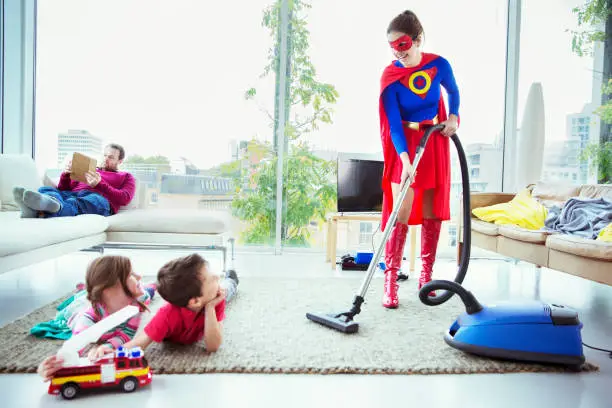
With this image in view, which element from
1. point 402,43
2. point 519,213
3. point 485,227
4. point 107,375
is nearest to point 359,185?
point 485,227

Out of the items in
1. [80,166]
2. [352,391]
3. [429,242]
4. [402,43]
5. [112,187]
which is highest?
[402,43]

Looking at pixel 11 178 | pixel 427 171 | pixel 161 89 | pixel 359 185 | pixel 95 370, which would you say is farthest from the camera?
pixel 161 89

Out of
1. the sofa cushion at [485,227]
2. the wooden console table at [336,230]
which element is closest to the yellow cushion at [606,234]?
the sofa cushion at [485,227]

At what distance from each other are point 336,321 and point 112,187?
2035 mm

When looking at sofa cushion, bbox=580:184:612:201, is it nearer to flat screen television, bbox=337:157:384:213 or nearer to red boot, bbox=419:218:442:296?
red boot, bbox=419:218:442:296

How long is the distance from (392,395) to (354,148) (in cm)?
327

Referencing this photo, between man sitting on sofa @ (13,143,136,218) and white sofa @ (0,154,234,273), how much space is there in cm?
10

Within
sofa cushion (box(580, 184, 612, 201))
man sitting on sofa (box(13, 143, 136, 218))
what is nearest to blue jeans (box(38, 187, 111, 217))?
man sitting on sofa (box(13, 143, 136, 218))

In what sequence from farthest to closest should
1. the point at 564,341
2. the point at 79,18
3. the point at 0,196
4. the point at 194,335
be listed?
the point at 79,18 → the point at 0,196 → the point at 194,335 → the point at 564,341

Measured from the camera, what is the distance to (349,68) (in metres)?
4.34

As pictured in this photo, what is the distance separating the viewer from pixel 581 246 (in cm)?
216

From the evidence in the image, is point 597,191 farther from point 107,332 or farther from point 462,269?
point 107,332

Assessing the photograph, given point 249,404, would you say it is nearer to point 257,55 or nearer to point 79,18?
point 257,55

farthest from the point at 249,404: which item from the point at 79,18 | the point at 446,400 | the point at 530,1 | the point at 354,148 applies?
the point at 530,1
